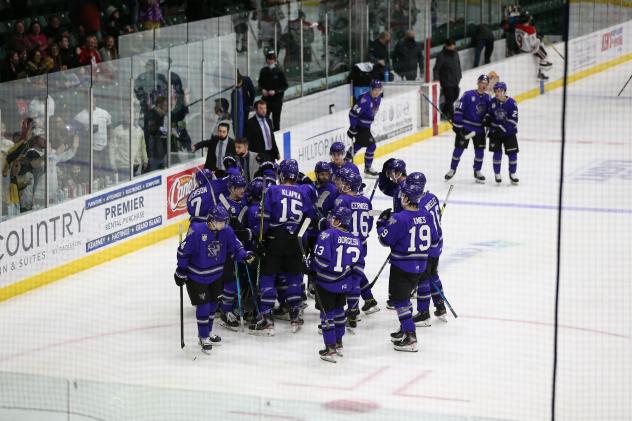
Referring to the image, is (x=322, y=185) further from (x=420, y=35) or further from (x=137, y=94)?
(x=420, y=35)

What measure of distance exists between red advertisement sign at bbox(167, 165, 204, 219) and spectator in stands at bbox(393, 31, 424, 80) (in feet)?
19.8

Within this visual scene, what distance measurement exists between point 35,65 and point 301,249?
4913 mm

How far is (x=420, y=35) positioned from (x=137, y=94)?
7823 millimetres

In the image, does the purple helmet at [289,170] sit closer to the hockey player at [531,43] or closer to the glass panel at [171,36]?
the glass panel at [171,36]

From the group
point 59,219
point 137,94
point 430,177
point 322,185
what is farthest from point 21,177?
point 430,177

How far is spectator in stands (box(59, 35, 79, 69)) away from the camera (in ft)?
44.5

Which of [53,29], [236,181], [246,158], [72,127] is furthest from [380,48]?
[236,181]

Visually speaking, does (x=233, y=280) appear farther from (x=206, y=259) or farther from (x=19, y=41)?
(x=19, y=41)

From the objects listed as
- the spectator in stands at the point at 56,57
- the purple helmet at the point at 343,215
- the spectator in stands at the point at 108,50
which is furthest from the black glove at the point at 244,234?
the spectator in stands at the point at 108,50

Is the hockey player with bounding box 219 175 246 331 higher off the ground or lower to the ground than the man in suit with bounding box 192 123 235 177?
lower

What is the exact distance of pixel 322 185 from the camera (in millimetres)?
9805

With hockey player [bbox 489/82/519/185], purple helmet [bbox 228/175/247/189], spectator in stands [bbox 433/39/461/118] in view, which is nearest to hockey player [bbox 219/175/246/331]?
purple helmet [bbox 228/175/247/189]

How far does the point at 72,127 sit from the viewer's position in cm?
1132

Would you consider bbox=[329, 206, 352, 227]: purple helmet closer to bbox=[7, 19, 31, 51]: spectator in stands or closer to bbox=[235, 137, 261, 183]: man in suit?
bbox=[235, 137, 261, 183]: man in suit
